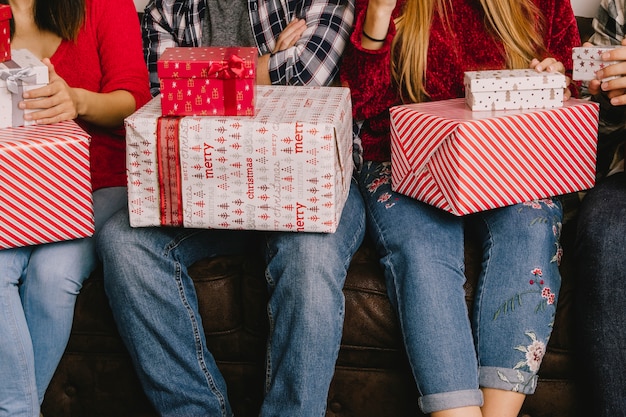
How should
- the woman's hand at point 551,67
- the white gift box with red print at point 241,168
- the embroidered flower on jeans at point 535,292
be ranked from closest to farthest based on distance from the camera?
the white gift box with red print at point 241,168, the embroidered flower on jeans at point 535,292, the woman's hand at point 551,67

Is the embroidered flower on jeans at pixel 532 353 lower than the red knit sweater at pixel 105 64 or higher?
lower

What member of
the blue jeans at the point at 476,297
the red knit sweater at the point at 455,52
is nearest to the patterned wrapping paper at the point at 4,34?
the red knit sweater at the point at 455,52

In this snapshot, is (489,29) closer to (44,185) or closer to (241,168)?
(241,168)

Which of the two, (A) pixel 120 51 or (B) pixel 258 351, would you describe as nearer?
(B) pixel 258 351

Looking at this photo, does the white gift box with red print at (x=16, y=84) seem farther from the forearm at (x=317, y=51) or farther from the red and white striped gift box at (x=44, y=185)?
the forearm at (x=317, y=51)

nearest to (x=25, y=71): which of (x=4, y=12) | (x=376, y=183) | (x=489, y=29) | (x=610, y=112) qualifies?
(x=4, y=12)

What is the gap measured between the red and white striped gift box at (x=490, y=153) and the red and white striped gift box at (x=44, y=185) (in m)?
0.60

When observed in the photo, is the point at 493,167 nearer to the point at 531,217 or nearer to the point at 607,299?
the point at 531,217

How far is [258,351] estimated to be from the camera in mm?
1660

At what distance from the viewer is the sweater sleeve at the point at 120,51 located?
176cm

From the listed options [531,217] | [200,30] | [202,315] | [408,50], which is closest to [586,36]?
[408,50]

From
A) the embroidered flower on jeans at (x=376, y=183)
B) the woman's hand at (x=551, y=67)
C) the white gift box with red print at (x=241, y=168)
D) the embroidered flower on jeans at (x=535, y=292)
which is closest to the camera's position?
the white gift box with red print at (x=241, y=168)

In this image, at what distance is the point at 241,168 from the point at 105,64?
536mm

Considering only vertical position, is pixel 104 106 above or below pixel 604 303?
above
